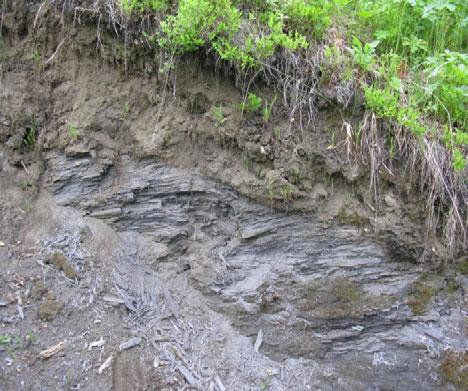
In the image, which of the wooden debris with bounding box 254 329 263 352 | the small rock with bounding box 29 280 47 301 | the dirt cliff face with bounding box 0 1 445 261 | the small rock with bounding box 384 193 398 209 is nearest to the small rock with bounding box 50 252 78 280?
the small rock with bounding box 29 280 47 301

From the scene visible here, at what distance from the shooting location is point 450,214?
3.31m

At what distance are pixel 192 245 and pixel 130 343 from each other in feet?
2.70

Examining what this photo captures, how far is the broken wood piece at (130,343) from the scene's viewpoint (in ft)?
10.5

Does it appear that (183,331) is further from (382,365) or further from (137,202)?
(382,365)

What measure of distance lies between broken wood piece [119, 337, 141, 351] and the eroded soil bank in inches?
0.8

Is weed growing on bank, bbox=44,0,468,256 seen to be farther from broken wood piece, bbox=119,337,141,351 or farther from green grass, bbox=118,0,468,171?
broken wood piece, bbox=119,337,141,351

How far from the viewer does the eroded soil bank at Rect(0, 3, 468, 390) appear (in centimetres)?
326

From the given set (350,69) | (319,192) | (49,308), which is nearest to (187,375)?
(49,308)

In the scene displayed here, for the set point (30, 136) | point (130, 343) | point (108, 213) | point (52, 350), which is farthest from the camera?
point (30, 136)

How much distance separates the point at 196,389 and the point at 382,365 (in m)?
1.25

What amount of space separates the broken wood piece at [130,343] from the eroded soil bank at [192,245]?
0.07 feet

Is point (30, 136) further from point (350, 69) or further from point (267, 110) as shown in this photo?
point (350, 69)

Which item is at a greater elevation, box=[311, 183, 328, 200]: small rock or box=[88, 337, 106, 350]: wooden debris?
box=[311, 183, 328, 200]: small rock

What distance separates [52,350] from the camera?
3.10 metres
